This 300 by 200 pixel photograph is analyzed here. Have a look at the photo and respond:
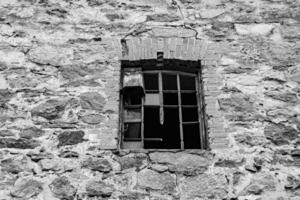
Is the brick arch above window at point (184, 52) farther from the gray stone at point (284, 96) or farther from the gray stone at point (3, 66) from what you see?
the gray stone at point (3, 66)

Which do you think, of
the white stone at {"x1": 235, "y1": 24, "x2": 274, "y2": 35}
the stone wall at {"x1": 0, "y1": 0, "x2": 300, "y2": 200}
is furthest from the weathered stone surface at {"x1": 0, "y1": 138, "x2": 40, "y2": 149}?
the white stone at {"x1": 235, "y1": 24, "x2": 274, "y2": 35}

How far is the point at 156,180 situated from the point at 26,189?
1.20 metres

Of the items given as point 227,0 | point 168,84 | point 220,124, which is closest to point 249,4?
point 227,0

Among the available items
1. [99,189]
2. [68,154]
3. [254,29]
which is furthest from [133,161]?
[254,29]

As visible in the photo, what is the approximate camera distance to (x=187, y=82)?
492cm

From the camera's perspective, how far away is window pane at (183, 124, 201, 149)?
4.43 meters

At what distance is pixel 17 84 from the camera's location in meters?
4.61

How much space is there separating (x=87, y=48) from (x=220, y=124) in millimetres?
1839

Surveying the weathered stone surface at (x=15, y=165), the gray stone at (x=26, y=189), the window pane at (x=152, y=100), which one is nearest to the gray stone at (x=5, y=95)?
the weathered stone surface at (x=15, y=165)

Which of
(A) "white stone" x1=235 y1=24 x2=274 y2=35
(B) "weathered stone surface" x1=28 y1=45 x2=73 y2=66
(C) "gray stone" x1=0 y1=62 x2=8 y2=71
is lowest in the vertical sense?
(C) "gray stone" x1=0 y1=62 x2=8 y2=71

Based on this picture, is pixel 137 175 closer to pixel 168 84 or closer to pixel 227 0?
pixel 168 84

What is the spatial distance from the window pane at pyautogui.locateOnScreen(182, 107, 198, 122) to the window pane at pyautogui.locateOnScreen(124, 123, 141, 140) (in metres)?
0.52

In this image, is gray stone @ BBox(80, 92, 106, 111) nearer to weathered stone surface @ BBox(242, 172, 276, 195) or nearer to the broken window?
the broken window

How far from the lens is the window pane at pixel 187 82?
16.0 feet
